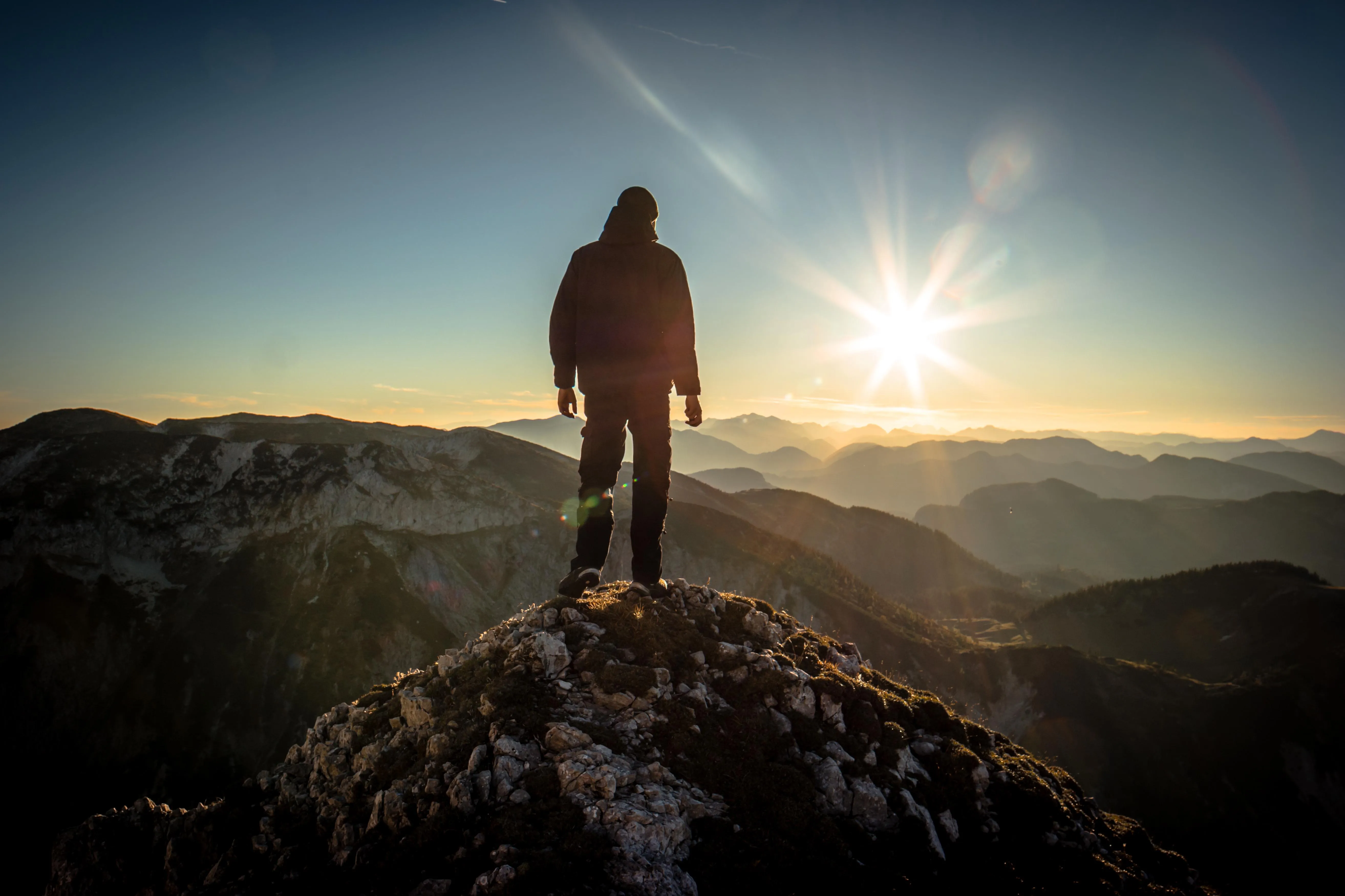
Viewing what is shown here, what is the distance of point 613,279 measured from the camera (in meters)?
7.48

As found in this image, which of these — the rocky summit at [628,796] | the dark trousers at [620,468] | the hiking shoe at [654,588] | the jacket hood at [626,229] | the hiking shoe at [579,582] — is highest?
the jacket hood at [626,229]

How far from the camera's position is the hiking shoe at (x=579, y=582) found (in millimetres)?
7594

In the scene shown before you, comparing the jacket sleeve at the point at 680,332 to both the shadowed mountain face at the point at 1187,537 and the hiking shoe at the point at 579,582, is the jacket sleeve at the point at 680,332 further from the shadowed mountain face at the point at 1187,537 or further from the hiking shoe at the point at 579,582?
the shadowed mountain face at the point at 1187,537

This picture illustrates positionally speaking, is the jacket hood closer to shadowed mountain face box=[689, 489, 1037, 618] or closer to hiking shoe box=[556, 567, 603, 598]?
hiking shoe box=[556, 567, 603, 598]

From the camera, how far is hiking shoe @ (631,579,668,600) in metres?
7.85

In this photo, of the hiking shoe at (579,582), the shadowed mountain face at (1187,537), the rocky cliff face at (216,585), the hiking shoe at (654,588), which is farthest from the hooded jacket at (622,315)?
the shadowed mountain face at (1187,537)

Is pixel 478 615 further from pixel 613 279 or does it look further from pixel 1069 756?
pixel 1069 756

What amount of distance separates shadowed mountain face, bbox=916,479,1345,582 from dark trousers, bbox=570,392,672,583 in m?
184

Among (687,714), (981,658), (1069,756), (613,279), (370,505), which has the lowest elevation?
(1069,756)

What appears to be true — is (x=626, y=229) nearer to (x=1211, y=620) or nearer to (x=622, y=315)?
(x=622, y=315)

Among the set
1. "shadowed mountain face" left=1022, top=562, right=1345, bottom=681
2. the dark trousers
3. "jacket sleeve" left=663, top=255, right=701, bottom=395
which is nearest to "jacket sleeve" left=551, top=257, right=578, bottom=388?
the dark trousers

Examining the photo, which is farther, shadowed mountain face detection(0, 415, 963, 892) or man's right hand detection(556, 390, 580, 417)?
shadowed mountain face detection(0, 415, 963, 892)

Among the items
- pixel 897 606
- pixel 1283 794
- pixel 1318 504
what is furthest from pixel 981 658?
pixel 1318 504

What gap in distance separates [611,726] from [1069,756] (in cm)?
6226
